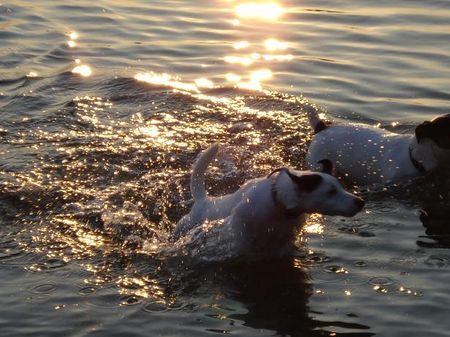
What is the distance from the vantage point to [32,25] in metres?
15.2

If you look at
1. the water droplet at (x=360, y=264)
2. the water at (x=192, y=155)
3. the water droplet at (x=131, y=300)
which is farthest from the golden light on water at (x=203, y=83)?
the water droplet at (x=131, y=300)

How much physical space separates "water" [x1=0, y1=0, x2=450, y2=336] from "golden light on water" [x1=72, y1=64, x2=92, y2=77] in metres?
0.08

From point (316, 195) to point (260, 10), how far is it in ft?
30.9

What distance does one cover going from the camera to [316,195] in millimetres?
6969

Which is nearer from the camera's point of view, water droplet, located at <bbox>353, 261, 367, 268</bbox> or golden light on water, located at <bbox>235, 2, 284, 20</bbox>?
water droplet, located at <bbox>353, 261, 367, 268</bbox>

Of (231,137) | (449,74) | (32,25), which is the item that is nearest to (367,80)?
(449,74)

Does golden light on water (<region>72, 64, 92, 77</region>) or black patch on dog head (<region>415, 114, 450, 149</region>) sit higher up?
black patch on dog head (<region>415, 114, 450, 149</region>)

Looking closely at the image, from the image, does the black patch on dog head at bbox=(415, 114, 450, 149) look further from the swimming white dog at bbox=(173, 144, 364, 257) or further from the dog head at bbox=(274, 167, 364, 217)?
the dog head at bbox=(274, 167, 364, 217)

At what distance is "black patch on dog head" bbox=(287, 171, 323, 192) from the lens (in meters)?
6.93

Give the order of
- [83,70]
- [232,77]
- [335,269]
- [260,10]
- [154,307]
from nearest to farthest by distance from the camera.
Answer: [154,307]
[335,269]
[232,77]
[83,70]
[260,10]

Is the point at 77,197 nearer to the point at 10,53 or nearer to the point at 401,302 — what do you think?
the point at 401,302

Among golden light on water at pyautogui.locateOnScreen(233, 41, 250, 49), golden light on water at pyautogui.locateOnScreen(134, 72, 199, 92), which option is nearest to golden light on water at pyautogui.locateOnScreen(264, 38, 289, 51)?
golden light on water at pyautogui.locateOnScreen(233, 41, 250, 49)

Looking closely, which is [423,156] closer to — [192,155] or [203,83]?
[192,155]

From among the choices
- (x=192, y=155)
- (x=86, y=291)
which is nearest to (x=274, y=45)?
(x=192, y=155)
